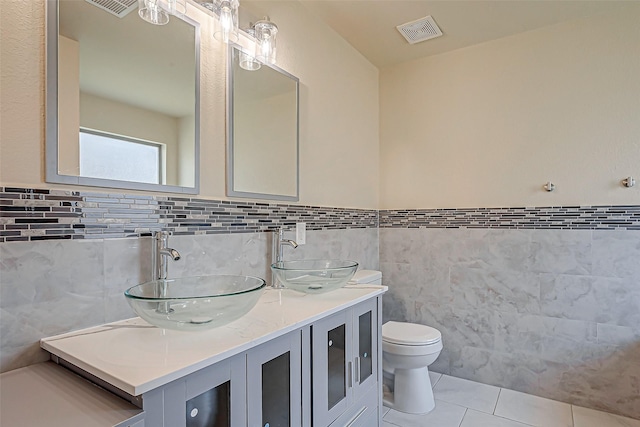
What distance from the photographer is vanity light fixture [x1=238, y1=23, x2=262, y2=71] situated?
1728 mm

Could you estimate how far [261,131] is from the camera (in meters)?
1.85

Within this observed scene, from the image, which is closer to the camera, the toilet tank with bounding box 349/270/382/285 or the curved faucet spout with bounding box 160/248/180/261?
the curved faucet spout with bounding box 160/248/180/261

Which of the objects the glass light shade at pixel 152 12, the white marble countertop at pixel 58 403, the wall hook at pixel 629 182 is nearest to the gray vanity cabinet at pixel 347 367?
the white marble countertop at pixel 58 403

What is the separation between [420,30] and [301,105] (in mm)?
1009

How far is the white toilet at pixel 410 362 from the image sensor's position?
2137 mm

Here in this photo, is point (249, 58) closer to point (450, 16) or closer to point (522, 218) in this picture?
point (450, 16)

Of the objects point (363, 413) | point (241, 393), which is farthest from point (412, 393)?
point (241, 393)

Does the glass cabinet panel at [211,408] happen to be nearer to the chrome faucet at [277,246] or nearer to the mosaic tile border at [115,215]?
the mosaic tile border at [115,215]

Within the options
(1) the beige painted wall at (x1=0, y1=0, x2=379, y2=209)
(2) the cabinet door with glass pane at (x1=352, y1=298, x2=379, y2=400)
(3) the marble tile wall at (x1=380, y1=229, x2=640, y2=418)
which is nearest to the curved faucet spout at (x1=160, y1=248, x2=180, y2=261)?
(1) the beige painted wall at (x1=0, y1=0, x2=379, y2=209)

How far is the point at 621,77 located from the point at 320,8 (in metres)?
1.87

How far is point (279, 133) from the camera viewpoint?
6.46 feet

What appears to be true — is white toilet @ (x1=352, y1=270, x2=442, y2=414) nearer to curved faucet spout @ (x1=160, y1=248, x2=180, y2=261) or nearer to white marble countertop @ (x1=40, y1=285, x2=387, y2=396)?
white marble countertop @ (x1=40, y1=285, x2=387, y2=396)

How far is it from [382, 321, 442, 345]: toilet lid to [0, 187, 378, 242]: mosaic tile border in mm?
1011

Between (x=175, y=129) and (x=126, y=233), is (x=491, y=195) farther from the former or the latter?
(x=126, y=233)
